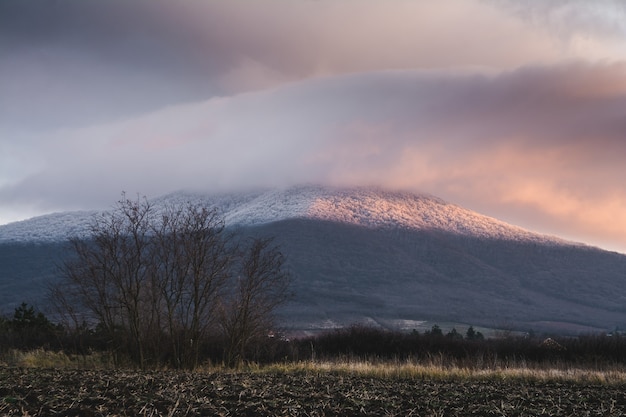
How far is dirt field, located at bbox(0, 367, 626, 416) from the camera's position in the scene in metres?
11.9

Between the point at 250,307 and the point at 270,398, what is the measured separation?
51.1 ft

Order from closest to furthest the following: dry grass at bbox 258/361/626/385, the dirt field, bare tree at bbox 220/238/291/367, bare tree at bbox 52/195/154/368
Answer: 1. the dirt field
2. dry grass at bbox 258/361/626/385
3. bare tree at bbox 52/195/154/368
4. bare tree at bbox 220/238/291/367

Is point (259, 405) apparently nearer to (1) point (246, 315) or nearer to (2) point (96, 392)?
(2) point (96, 392)

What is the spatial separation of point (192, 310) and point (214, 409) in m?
18.0

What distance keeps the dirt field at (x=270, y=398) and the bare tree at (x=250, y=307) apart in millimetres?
11267

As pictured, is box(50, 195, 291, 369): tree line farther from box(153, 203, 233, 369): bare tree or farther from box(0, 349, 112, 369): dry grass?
box(0, 349, 112, 369): dry grass

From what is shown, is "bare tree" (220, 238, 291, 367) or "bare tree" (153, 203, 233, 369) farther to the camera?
"bare tree" (220, 238, 291, 367)

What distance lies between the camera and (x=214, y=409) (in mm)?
12086

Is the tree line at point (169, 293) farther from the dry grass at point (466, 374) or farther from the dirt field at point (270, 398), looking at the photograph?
the dirt field at point (270, 398)

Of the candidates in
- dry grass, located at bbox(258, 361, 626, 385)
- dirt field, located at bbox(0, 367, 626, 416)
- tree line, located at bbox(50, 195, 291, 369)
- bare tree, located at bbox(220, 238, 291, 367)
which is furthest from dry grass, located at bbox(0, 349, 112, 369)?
dirt field, located at bbox(0, 367, 626, 416)

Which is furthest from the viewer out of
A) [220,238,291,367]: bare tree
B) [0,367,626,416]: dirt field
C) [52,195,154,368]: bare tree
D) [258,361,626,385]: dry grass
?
[220,238,291,367]: bare tree

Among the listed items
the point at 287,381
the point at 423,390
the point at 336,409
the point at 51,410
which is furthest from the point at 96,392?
the point at 423,390

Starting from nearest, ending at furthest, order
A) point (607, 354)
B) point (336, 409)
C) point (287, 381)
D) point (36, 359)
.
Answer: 1. point (336, 409)
2. point (287, 381)
3. point (36, 359)
4. point (607, 354)

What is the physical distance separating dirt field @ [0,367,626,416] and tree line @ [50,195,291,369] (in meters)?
9.32
